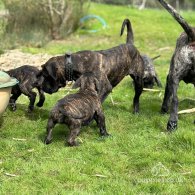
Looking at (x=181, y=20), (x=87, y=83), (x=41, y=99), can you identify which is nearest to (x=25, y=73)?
(x=41, y=99)

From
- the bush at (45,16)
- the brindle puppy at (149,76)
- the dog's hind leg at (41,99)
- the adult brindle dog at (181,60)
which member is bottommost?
the bush at (45,16)

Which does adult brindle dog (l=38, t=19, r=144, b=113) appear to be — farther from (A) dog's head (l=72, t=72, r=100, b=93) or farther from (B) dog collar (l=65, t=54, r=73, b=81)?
(A) dog's head (l=72, t=72, r=100, b=93)

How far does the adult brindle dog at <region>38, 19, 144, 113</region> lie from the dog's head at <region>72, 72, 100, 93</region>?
327mm

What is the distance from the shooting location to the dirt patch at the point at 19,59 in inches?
522

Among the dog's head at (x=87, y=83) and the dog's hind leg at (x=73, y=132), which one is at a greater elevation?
the dog's head at (x=87, y=83)

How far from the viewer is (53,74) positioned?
8.12m

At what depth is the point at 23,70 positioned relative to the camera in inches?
345

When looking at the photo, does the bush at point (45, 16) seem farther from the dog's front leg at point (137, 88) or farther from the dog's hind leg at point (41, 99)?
the dog's front leg at point (137, 88)

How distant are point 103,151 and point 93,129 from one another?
1.14 metres

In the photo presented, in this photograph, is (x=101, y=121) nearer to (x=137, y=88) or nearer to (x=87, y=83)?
(x=87, y=83)

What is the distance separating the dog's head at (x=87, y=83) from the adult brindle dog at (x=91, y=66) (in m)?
Result: 0.33

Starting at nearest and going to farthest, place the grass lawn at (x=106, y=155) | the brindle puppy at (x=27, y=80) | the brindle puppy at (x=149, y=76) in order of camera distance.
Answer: the grass lawn at (x=106, y=155)
the brindle puppy at (x=27, y=80)
the brindle puppy at (x=149, y=76)

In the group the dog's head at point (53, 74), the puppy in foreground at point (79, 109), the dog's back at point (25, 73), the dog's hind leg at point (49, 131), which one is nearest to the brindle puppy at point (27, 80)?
the dog's back at point (25, 73)

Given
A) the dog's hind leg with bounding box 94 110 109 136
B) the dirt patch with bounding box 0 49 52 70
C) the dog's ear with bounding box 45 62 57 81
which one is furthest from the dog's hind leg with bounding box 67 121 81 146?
the dirt patch with bounding box 0 49 52 70
